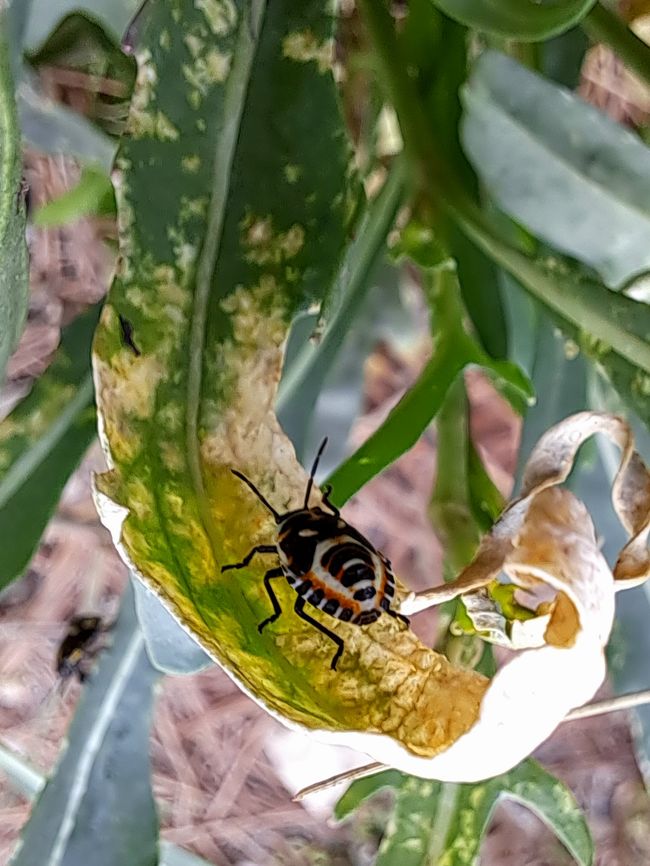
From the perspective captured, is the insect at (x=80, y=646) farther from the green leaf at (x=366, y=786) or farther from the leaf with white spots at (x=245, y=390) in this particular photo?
the leaf with white spots at (x=245, y=390)

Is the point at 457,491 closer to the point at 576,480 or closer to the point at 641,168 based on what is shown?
the point at 576,480

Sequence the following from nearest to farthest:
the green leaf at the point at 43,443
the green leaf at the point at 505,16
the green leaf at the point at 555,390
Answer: the green leaf at the point at 505,16
the green leaf at the point at 43,443
the green leaf at the point at 555,390

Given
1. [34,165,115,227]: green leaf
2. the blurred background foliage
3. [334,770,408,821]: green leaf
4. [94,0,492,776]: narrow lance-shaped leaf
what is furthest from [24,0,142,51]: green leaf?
[334,770,408,821]: green leaf

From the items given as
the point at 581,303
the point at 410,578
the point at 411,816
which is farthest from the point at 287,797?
the point at 581,303

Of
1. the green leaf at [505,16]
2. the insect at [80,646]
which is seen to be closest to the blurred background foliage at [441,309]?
the green leaf at [505,16]

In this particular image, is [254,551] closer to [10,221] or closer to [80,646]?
[10,221]

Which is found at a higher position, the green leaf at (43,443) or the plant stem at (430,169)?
the plant stem at (430,169)

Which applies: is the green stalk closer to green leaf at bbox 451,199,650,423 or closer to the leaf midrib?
green leaf at bbox 451,199,650,423
